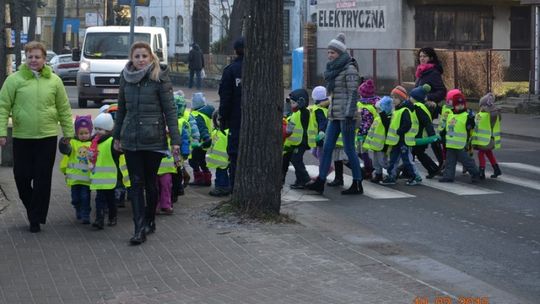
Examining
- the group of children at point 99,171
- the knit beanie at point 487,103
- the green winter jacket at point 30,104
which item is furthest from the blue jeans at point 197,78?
the green winter jacket at point 30,104

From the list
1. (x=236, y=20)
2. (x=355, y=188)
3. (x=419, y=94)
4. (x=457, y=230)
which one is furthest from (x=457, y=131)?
(x=236, y=20)

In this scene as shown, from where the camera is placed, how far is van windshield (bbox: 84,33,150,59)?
2975cm

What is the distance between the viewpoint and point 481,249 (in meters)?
9.35

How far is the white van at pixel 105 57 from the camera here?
29.1 metres

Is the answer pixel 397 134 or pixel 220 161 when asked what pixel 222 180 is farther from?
pixel 397 134

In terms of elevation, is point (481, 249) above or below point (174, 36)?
below

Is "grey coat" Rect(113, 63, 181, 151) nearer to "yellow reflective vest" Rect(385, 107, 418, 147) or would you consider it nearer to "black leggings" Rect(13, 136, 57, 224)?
"black leggings" Rect(13, 136, 57, 224)

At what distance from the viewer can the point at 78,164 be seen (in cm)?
962

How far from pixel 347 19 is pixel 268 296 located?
98.9ft

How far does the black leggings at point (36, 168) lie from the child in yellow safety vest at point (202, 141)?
2801mm

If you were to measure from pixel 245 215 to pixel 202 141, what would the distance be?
9.22 ft

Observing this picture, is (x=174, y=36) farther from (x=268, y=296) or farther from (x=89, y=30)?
(x=268, y=296)

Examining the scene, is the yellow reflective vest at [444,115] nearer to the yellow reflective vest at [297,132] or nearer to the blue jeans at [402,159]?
the blue jeans at [402,159]

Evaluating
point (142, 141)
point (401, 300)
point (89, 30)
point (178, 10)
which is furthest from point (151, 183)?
point (178, 10)
